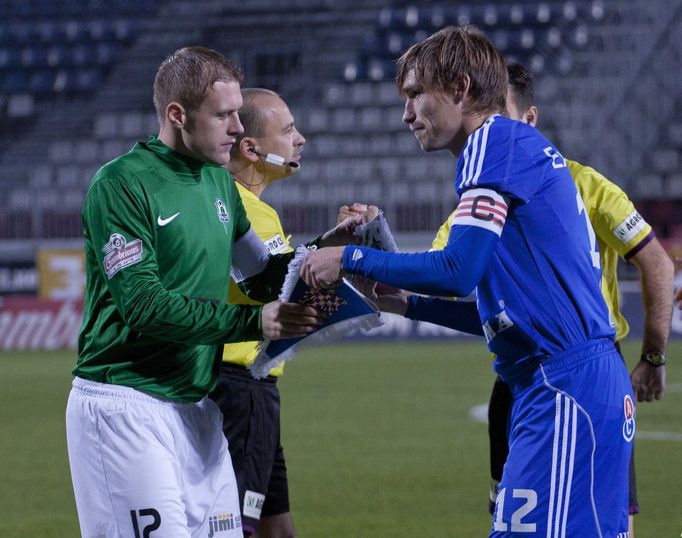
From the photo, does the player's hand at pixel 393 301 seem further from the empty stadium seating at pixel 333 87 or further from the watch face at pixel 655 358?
the empty stadium seating at pixel 333 87

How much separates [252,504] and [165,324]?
1383mm

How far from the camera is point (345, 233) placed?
12.3ft

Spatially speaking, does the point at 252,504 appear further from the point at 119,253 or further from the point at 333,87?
the point at 333,87

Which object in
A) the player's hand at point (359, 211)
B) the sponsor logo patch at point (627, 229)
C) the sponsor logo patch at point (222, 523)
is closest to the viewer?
the sponsor logo patch at point (222, 523)

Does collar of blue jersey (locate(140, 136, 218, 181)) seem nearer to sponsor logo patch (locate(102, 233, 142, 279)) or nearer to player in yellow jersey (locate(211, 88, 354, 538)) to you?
sponsor logo patch (locate(102, 233, 142, 279))

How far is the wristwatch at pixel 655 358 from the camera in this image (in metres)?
4.52

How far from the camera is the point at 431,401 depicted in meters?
12.5

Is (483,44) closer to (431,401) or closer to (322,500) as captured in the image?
(322,500)

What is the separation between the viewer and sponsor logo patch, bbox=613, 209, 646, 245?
445 centimetres

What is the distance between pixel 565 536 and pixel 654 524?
3900mm

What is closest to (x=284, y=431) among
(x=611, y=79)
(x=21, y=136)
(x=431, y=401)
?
(x=431, y=401)

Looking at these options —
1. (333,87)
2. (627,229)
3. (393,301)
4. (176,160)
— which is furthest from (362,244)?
(333,87)

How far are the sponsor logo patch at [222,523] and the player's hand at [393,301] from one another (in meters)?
0.80

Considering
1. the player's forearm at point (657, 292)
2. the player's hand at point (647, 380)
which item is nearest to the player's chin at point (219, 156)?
the player's forearm at point (657, 292)
